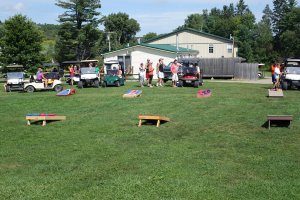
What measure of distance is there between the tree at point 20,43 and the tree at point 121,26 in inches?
2095

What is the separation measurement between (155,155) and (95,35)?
55.7 m

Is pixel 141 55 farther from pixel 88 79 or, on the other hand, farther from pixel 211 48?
pixel 211 48

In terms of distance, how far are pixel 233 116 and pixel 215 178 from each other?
22.3 feet

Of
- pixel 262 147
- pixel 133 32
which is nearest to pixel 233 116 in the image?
pixel 262 147

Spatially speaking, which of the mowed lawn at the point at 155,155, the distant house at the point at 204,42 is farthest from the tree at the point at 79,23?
the mowed lawn at the point at 155,155

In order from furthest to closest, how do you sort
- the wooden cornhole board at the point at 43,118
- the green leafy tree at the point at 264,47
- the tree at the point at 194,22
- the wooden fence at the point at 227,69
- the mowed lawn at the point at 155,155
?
the tree at the point at 194,22
the green leafy tree at the point at 264,47
the wooden fence at the point at 227,69
the wooden cornhole board at the point at 43,118
the mowed lawn at the point at 155,155

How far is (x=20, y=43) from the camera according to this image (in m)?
40.0

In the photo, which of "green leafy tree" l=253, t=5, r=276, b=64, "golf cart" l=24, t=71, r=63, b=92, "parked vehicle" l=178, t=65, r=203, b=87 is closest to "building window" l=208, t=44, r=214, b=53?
"green leafy tree" l=253, t=5, r=276, b=64

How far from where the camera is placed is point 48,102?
19.3 metres

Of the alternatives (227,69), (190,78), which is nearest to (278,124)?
(190,78)

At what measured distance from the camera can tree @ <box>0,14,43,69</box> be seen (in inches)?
1577

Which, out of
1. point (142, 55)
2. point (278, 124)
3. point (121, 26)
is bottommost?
point (278, 124)

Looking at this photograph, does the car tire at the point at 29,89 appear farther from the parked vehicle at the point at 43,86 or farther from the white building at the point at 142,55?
the white building at the point at 142,55

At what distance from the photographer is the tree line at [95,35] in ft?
133
